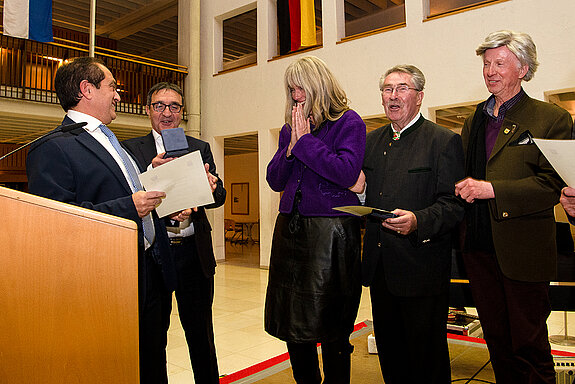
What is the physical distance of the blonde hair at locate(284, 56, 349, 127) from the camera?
1.87 metres

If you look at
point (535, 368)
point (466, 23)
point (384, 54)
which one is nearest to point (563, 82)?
point (466, 23)

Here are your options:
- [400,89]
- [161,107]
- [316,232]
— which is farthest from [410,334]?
[161,107]

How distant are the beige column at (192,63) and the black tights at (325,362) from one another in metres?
8.81

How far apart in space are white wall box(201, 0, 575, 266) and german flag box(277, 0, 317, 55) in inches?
9.7

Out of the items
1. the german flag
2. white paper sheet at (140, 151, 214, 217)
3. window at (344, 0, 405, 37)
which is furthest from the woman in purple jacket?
the german flag

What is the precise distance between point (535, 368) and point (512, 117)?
1.06 metres

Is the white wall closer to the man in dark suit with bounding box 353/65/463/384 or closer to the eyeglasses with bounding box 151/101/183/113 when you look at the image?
the man in dark suit with bounding box 353/65/463/384

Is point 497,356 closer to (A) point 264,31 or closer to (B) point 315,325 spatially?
Answer: (B) point 315,325

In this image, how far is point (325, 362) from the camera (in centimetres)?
194

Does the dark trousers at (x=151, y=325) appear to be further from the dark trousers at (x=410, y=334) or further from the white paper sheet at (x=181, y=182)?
the dark trousers at (x=410, y=334)

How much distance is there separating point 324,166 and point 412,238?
49 centimetres

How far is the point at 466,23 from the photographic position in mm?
6641

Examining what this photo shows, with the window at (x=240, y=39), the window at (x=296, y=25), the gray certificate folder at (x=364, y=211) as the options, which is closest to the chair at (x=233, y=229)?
the window at (x=240, y=39)

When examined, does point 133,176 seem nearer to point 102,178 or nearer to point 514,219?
point 102,178
